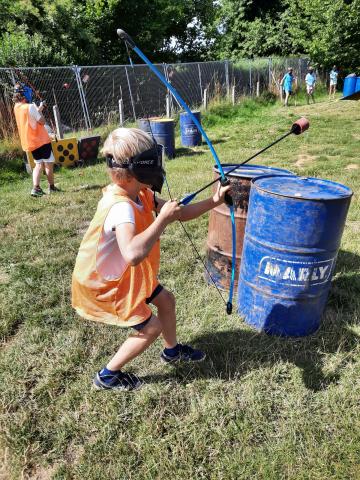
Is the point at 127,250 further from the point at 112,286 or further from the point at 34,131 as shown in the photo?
the point at 34,131

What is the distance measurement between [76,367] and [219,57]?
2759cm

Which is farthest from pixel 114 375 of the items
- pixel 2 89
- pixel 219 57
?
pixel 219 57

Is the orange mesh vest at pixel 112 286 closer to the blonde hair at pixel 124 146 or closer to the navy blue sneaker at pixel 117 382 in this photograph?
the blonde hair at pixel 124 146

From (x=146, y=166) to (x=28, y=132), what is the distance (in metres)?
5.22

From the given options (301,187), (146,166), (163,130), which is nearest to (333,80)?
(163,130)

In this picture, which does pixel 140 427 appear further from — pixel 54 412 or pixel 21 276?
pixel 21 276

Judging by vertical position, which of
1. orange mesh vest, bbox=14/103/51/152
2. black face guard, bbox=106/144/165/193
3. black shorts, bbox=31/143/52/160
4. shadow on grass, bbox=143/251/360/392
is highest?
black face guard, bbox=106/144/165/193

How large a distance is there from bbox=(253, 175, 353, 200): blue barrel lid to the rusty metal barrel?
234 millimetres

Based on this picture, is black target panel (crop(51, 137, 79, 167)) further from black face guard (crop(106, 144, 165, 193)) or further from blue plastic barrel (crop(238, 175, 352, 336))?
black face guard (crop(106, 144, 165, 193))

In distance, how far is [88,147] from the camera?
9.18 meters

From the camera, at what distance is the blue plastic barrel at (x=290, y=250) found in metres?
2.63

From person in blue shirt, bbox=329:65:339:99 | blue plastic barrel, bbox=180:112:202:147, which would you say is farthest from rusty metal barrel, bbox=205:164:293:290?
person in blue shirt, bbox=329:65:339:99

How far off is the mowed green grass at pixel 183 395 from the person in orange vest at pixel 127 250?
0.27 metres

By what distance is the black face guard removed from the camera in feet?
6.34
